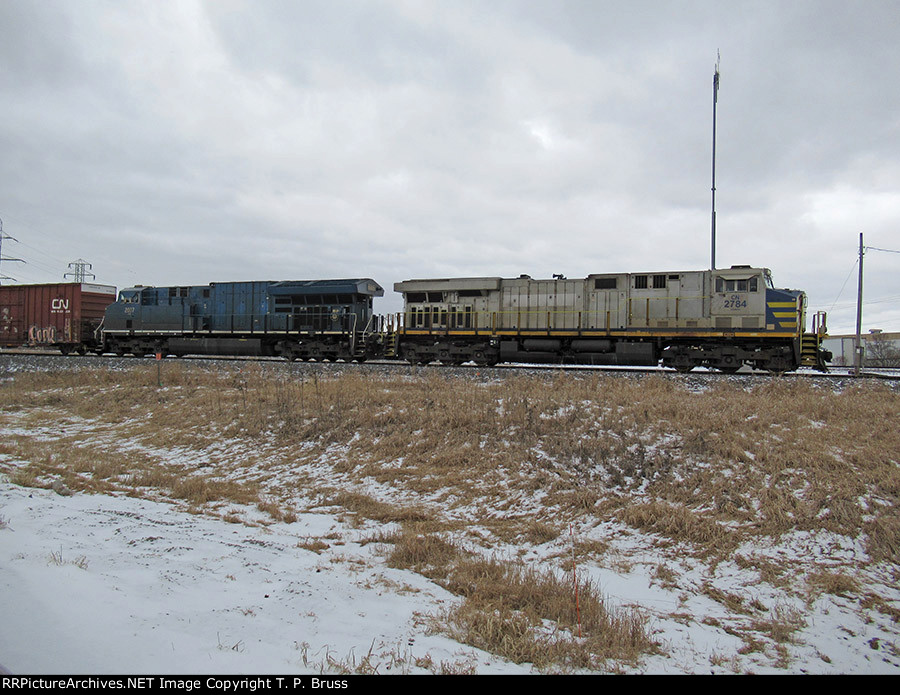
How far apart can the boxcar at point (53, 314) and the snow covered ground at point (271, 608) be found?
79.4 feet

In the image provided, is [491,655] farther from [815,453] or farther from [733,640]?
[815,453]

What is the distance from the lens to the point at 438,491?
7.48 meters

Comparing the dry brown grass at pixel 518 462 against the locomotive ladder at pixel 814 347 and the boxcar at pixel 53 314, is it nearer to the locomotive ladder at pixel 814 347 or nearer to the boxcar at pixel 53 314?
the locomotive ladder at pixel 814 347

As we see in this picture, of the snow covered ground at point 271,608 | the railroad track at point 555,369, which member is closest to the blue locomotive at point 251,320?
the railroad track at point 555,369

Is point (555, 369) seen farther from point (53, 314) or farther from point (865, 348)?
point (865, 348)

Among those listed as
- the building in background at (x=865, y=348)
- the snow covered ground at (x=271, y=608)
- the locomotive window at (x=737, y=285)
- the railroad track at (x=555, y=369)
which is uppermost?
the locomotive window at (x=737, y=285)

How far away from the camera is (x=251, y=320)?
23000mm

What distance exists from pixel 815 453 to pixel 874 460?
0.65 m

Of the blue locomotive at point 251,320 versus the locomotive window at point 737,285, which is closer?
the locomotive window at point 737,285

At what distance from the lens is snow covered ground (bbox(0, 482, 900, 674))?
3.06 meters

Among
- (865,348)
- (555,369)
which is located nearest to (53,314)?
(555,369)

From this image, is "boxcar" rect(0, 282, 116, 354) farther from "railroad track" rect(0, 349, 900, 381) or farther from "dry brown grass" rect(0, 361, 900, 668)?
"dry brown grass" rect(0, 361, 900, 668)

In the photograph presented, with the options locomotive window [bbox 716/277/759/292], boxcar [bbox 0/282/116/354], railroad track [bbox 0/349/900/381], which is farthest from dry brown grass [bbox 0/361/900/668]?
boxcar [bbox 0/282/116/354]

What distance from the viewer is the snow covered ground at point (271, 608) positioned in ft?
10.1
